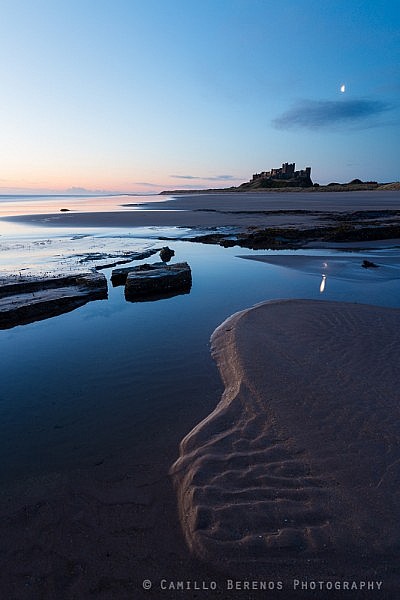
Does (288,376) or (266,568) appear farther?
(288,376)

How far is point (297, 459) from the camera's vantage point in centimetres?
351

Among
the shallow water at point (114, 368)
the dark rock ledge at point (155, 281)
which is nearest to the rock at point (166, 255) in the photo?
the dark rock ledge at point (155, 281)

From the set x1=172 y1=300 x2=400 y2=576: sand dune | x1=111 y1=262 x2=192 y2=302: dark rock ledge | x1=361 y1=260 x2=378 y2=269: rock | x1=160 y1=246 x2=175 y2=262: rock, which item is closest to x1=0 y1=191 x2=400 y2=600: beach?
x1=172 y1=300 x2=400 y2=576: sand dune

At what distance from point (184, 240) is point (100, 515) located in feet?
55.6

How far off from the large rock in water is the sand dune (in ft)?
13.4

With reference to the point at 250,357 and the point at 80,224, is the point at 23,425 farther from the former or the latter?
the point at 80,224

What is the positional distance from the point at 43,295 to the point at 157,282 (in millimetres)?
2917

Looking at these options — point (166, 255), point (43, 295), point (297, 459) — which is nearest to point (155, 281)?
point (43, 295)

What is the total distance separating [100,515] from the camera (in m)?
2.98

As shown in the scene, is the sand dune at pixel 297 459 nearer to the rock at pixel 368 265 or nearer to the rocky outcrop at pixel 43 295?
the rocky outcrop at pixel 43 295

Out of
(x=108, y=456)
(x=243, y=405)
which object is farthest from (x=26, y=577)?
(x=243, y=405)

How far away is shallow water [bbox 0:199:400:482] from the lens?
391 centimetres

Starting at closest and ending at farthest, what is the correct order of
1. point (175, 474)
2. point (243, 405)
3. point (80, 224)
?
1. point (175, 474)
2. point (243, 405)
3. point (80, 224)

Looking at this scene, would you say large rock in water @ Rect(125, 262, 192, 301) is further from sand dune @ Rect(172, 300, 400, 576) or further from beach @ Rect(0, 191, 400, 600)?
sand dune @ Rect(172, 300, 400, 576)
